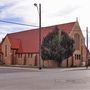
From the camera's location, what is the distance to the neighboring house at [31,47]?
65.1m

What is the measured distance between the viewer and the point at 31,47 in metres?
67.5

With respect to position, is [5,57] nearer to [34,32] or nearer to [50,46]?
[34,32]

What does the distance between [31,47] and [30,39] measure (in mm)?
3301

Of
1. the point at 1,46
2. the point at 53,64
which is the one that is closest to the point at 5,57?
the point at 1,46

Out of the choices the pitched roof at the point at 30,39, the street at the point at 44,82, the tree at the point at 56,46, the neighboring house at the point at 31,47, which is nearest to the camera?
the street at the point at 44,82

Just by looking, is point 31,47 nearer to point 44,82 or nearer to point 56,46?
point 56,46

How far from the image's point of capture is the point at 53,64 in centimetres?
6009

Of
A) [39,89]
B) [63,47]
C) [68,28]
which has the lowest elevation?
[39,89]

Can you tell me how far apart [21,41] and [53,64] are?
14880mm

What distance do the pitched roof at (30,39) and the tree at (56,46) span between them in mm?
8276

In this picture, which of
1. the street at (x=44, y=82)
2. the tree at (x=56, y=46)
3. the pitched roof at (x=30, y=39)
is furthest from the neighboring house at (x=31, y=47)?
the street at (x=44, y=82)

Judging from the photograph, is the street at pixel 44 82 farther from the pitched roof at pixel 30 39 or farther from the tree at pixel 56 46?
the pitched roof at pixel 30 39

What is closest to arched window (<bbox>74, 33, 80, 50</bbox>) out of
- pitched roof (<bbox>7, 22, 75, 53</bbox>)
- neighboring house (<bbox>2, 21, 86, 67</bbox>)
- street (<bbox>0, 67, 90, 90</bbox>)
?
neighboring house (<bbox>2, 21, 86, 67</bbox>)

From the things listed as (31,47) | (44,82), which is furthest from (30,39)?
(44,82)
